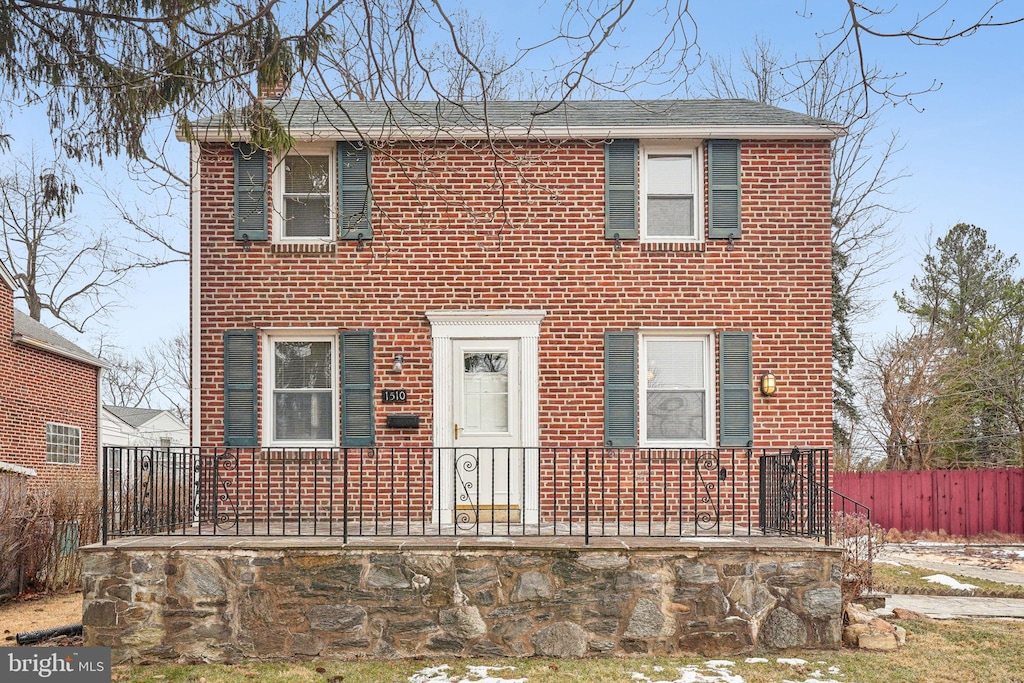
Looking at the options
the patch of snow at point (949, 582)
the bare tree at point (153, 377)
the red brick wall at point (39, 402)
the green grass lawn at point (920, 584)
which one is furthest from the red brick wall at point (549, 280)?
the bare tree at point (153, 377)

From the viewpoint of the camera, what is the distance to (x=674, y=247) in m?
9.79

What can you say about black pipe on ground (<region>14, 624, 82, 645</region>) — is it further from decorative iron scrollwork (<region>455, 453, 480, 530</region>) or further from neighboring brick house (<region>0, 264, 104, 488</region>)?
neighboring brick house (<region>0, 264, 104, 488</region>)

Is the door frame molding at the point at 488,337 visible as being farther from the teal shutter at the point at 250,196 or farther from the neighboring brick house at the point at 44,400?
the neighboring brick house at the point at 44,400

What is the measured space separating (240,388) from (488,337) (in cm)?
267

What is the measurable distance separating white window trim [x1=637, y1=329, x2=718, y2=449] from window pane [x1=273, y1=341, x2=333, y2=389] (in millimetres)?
3361

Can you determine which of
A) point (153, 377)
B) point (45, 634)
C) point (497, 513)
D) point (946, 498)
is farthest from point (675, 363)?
point (153, 377)

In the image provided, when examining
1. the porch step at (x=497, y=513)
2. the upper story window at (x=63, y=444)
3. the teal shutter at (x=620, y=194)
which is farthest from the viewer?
the upper story window at (x=63, y=444)

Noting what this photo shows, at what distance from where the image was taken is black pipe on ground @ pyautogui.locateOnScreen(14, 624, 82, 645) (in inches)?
292

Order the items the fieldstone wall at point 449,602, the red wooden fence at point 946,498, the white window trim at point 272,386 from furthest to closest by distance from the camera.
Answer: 1. the red wooden fence at point 946,498
2. the white window trim at point 272,386
3. the fieldstone wall at point 449,602

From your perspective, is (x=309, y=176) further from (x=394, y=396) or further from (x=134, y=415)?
(x=134, y=415)

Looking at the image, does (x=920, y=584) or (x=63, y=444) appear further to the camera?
(x=63, y=444)

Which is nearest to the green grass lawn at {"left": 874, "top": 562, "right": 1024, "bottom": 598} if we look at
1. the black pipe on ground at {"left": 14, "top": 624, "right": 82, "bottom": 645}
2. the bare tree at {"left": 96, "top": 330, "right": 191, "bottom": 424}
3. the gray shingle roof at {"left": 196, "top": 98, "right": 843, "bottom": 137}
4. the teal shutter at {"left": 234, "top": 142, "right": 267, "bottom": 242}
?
the gray shingle roof at {"left": 196, "top": 98, "right": 843, "bottom": 137}

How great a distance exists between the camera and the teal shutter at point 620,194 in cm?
977

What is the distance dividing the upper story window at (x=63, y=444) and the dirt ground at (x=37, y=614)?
309 inches
